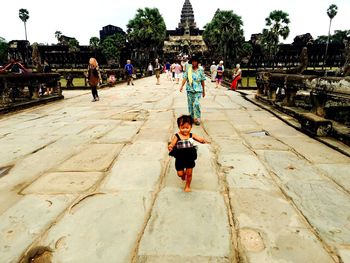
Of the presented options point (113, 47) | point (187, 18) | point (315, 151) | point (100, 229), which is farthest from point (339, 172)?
point (187, 18)

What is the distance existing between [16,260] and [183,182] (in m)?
1.76

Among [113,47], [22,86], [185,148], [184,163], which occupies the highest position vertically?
[113,47]

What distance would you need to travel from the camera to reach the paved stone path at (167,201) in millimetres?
1937

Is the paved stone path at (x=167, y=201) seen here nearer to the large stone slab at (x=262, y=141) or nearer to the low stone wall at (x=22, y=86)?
the large stone slab at (x=262, y=141)

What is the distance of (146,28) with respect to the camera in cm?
4538

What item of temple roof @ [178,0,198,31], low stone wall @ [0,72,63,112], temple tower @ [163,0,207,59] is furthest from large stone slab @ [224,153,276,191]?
temple roof @ [178,0,198,31]

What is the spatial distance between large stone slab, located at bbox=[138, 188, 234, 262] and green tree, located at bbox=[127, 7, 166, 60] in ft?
146

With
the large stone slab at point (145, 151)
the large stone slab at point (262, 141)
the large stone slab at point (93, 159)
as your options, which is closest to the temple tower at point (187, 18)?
the large stone slab at point (262, 141)

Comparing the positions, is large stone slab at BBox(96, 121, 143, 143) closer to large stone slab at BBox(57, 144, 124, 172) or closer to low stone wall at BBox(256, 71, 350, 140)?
large stone slab at BBox(57, 144, 124, 172)

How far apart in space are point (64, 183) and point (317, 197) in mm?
2820

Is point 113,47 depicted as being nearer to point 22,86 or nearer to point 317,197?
point 22,86

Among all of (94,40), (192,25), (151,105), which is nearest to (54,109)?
(151,105)

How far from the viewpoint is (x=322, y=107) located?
5.40 meters

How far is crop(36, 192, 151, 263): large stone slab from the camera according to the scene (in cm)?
189
